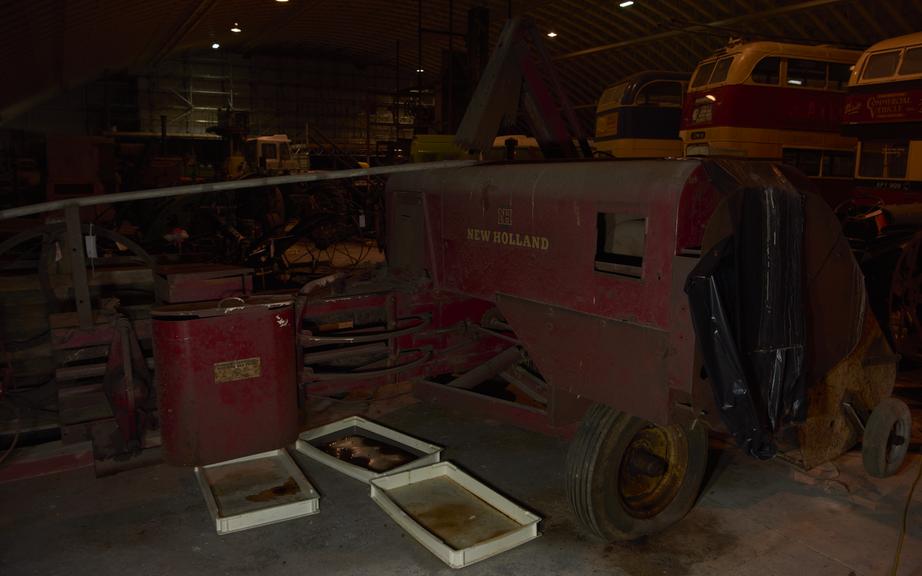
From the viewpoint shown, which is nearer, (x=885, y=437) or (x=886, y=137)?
(x=885, y=437)

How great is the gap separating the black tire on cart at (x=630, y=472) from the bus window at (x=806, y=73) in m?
12.1

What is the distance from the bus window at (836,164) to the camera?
14.5 m

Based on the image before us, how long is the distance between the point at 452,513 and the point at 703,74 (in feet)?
42.4

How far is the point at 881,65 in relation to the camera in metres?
11.0

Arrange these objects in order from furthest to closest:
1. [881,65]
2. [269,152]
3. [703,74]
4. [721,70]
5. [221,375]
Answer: [269,152]
[703,74]
[721,70]
[881,65]
[221,375]

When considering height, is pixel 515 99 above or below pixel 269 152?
below

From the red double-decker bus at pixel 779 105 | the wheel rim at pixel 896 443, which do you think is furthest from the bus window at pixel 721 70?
the wheel rim at pixel 896 443

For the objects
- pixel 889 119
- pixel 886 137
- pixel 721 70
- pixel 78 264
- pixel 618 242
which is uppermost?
pixel 721 70

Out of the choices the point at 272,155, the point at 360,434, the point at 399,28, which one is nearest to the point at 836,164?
the point at 360,434

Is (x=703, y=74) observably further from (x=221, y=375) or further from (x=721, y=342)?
(x=221, y=375)

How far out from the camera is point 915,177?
396 inches

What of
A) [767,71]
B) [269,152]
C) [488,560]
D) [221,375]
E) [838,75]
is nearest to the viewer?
[488,560]

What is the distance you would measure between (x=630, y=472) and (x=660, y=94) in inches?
561

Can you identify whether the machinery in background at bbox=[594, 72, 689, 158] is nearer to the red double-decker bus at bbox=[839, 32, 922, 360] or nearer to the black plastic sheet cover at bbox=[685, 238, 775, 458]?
the red double-decker bus at bbox=[839, 32, 922, 360]
